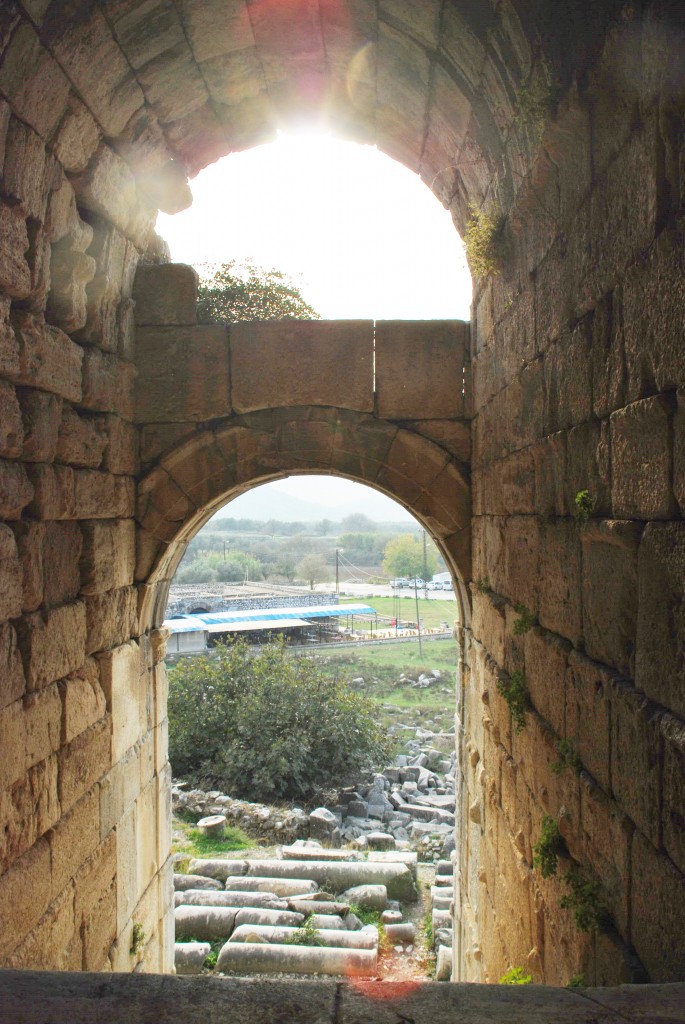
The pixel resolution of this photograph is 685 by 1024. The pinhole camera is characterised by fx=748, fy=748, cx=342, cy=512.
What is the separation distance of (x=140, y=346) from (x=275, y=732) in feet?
29.2

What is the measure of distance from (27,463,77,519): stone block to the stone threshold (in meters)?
2.44

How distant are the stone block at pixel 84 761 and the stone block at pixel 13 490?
1444 millimetres

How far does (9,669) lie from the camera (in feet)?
11.9

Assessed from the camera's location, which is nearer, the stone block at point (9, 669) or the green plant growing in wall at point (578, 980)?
the green plant growing in wall at point (578, 980)

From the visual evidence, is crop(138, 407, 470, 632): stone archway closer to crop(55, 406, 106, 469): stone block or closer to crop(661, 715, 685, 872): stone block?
crop(55, 406, 106, 469): stone block

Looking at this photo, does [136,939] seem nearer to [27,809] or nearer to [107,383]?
[27,809]

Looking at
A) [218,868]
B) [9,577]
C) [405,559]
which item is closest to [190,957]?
[218,868]

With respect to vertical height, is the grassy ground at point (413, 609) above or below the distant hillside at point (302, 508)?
below

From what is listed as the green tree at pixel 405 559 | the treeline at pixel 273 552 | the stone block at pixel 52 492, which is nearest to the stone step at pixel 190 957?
the stone block at pixel 52 492

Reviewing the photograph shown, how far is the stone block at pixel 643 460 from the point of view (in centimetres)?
214

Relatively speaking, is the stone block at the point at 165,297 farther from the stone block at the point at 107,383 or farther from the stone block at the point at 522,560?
the stone block at the point at 522,560

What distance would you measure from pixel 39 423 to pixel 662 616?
326 cm

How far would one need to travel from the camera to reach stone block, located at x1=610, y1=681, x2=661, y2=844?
7.14ft

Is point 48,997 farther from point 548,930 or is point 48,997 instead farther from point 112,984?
point 548,930
